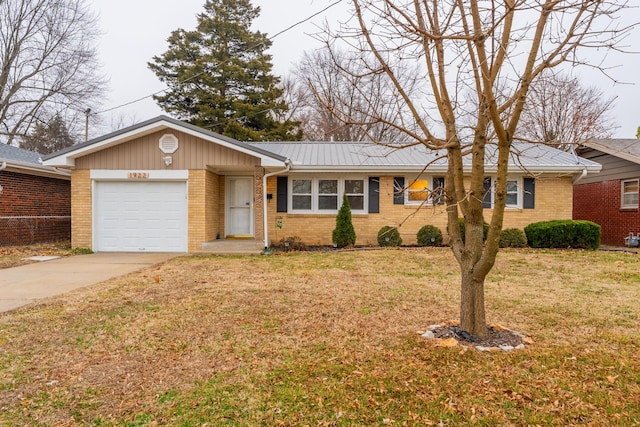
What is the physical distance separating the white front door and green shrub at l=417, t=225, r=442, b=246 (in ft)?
18.0

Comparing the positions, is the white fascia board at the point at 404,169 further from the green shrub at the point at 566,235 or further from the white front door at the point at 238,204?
the white front door at the point at 238,204

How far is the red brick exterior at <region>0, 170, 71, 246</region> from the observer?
11.5m

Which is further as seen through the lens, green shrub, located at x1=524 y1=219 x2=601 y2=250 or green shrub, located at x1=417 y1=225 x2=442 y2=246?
green shrub, located at x1=417 y1=225 x2=442 y2=246

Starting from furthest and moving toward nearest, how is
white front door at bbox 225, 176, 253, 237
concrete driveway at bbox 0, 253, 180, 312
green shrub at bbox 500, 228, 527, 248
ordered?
1. white front door at bbox 225, 176, 253, 237
2. green shrub at bbox 500, 228, 527, 248
3. concrete driveway at bbox 0, 253, 180, 312

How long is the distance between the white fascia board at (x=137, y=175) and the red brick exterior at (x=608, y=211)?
1473 centimetres

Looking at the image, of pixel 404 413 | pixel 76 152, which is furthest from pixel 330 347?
pixel 76 152

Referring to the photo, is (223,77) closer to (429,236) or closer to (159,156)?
(159,156)

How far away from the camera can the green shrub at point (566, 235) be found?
1108cm

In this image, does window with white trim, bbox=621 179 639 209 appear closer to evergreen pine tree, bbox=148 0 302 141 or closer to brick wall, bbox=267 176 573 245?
brick wall, bbox=267 176 573 245

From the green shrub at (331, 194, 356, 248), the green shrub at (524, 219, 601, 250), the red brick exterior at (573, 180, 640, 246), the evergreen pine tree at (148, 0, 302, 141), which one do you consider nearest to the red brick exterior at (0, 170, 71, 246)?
the green shrub at (331, 194, 356, 248)

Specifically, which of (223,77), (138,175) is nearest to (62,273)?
(138,175)

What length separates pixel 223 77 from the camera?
2612 centimetres

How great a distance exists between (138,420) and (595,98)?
27.5 metres

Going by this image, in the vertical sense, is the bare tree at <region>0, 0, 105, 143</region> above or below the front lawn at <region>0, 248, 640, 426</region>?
above
